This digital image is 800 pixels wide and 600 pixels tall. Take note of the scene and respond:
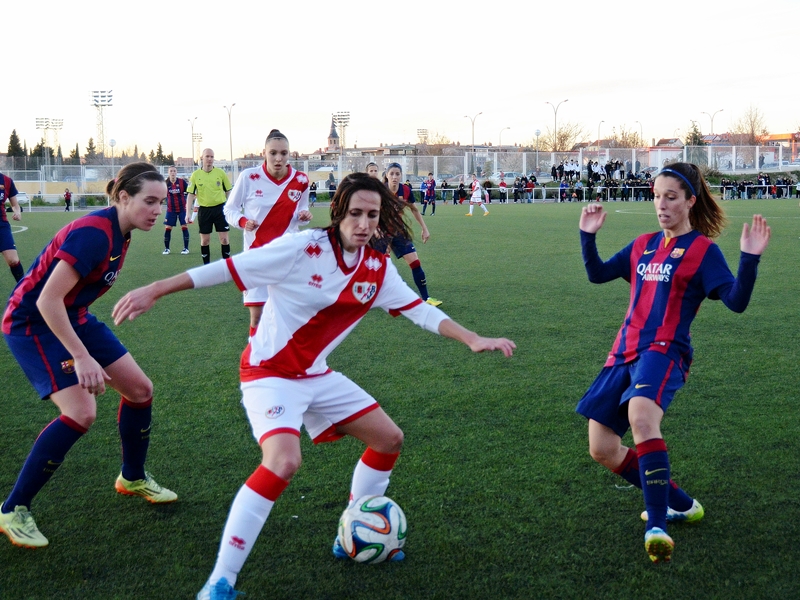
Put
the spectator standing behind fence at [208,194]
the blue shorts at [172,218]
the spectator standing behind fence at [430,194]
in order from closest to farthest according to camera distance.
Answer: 1. the spectator standing behind fence at [208,194]
2. the blue shorts at [172,218]
3. the spectator standing behind fence at [430,194]

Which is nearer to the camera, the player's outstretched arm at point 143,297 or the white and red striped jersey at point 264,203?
the player's outstretched arm at point 143,297

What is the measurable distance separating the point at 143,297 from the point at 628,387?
218 centimetres

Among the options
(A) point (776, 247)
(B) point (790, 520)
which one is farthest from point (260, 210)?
(A) point (776, 247)

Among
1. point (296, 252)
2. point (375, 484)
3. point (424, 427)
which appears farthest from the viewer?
point (424, 427)

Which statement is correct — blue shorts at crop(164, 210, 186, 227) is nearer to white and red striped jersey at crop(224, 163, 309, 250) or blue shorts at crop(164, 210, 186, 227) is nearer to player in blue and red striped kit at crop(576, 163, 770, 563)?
white and red striped jersey at crop(224, 163, 309, 250)

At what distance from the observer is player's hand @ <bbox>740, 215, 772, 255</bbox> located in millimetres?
3545

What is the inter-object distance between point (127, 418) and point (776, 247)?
15.5m

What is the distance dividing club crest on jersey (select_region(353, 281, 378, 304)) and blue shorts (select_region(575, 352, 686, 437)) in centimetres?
111

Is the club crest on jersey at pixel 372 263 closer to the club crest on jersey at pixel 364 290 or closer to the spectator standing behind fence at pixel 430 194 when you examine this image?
the club crest on jersey at pixel 364 290

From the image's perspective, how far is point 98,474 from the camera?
447 cm

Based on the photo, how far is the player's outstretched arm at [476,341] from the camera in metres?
3.39

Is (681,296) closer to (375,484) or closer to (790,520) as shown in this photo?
(790,520)

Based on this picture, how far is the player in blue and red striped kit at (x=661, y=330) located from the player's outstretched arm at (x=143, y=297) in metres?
1.95

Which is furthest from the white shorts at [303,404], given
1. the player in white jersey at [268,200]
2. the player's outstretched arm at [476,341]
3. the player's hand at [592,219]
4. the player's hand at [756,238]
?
the player in white jersey at [268,200]
